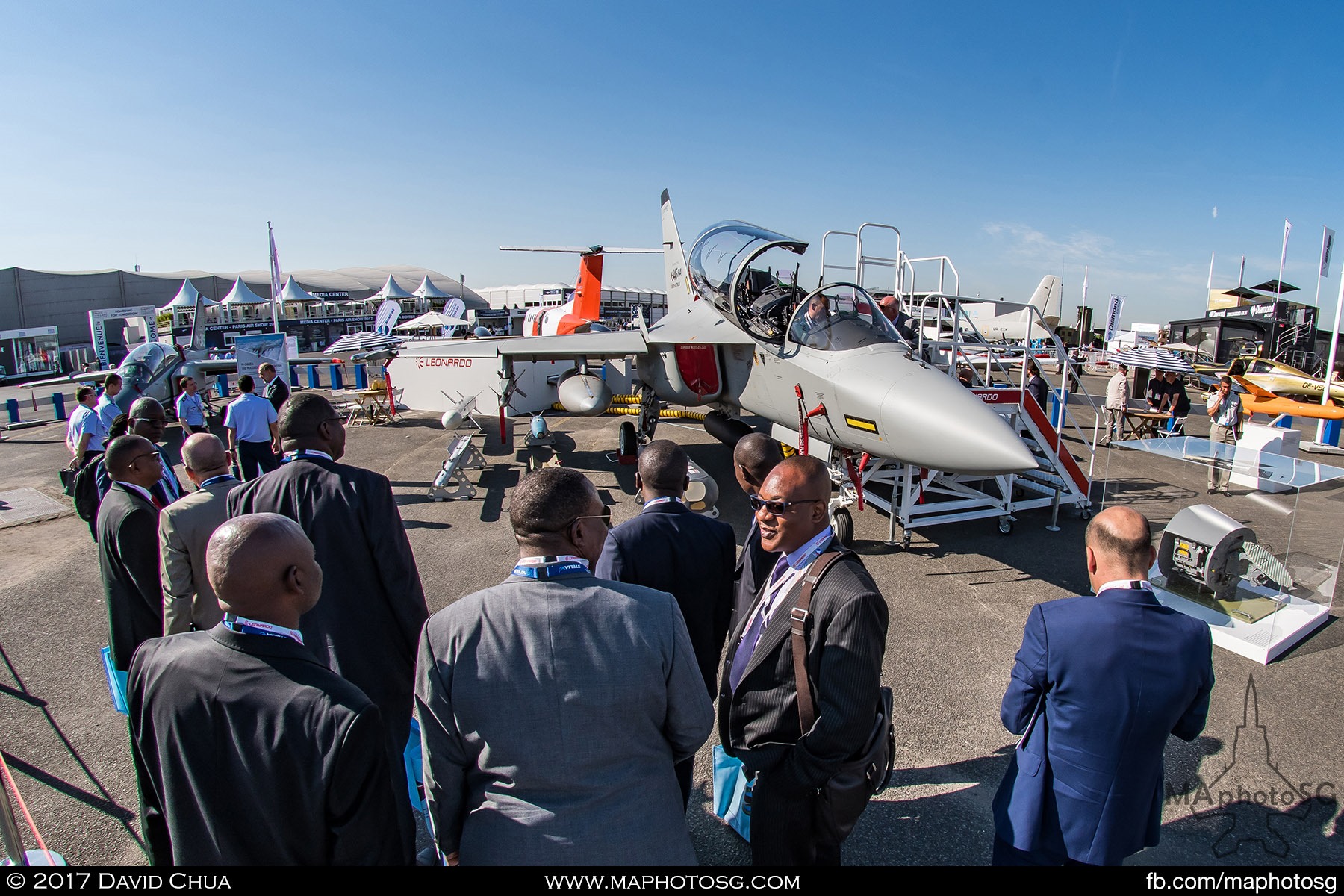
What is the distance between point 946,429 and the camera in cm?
549

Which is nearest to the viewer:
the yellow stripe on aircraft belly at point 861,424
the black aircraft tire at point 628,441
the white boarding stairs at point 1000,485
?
the yellow stripe on aircraft belly at point 861,424

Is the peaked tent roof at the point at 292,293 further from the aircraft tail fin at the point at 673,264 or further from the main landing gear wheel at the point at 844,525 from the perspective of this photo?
the main landing gear wheel at the point at 844,525

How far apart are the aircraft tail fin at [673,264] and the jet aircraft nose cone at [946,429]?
221 inches

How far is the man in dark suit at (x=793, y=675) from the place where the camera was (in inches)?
77.7

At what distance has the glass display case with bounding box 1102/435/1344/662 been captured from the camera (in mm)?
4980

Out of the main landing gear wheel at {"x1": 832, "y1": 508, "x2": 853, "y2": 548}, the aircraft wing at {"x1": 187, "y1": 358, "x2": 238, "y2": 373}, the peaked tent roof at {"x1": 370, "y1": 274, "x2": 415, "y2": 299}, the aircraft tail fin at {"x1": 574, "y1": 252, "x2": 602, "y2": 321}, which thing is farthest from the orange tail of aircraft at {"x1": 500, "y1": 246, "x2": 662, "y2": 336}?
the peaked tent roof at {"x1": 370, "y1": 274, "x2": 415, "y2": 299}

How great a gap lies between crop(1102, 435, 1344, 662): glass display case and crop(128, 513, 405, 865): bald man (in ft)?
18.2

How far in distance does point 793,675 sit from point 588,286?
23796mm

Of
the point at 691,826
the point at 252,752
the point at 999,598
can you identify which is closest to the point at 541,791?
the point at 252,752

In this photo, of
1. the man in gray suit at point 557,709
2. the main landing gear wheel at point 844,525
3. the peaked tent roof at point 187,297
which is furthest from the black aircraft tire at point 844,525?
the peaked tent roof at point 187,297

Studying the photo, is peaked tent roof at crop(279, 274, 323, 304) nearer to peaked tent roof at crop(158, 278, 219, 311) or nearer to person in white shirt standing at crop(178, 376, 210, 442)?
peaked tent roof at crop(158, 278, 219, 311)

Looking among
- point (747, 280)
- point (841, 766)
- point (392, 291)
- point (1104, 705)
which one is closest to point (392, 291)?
point (392, 291)

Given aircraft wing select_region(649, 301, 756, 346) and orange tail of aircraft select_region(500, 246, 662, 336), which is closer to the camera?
aircraft wing select_region(649, 301, 756, 346)

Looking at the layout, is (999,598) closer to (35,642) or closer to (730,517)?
Answer: (730,517)
